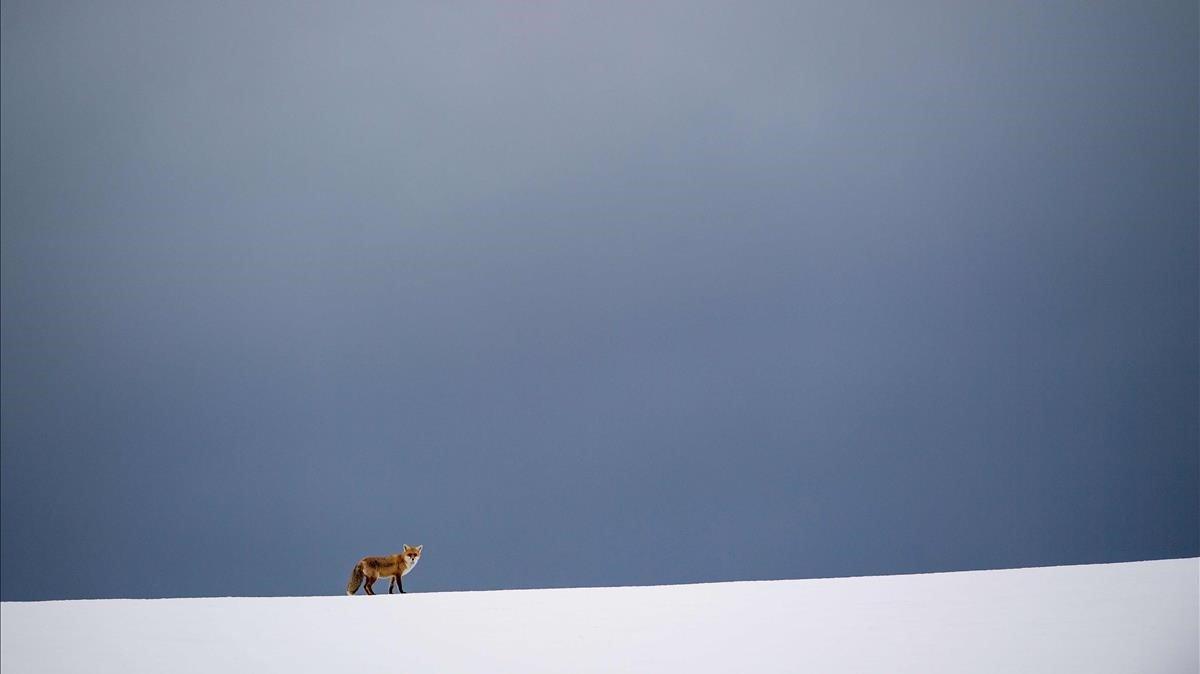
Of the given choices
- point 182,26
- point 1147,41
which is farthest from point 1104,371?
point 182,26

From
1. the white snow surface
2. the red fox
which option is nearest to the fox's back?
the red fox

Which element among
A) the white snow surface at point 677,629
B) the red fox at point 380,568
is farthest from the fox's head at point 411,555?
the white snow surface at point 677,629

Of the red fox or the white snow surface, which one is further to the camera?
the red fox

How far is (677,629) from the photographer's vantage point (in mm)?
1551

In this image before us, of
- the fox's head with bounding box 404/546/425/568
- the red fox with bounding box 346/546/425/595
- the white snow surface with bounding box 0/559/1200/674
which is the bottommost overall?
the white snow surface with bounding box 0/559/1200/674

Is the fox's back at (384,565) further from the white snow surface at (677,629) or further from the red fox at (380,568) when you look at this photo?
the white snow surface at (677,629)

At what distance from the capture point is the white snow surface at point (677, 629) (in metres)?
1.35

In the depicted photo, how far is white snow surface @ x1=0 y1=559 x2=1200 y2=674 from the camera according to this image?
1.35m

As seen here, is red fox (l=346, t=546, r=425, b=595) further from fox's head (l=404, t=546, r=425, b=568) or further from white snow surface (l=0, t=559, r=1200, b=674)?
white snow surface (l=0, t=559, r=1200, b=674)

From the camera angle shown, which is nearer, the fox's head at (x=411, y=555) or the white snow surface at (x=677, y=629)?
the white snow surface at (x=677, y=629)

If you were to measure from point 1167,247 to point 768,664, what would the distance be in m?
1.71

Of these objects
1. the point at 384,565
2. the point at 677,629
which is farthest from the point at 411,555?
the point at 677,629

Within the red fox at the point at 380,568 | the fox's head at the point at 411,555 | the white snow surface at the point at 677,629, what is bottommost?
the white snow surface at the point at 677,629

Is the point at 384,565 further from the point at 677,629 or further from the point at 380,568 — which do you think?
the point at 677,629
